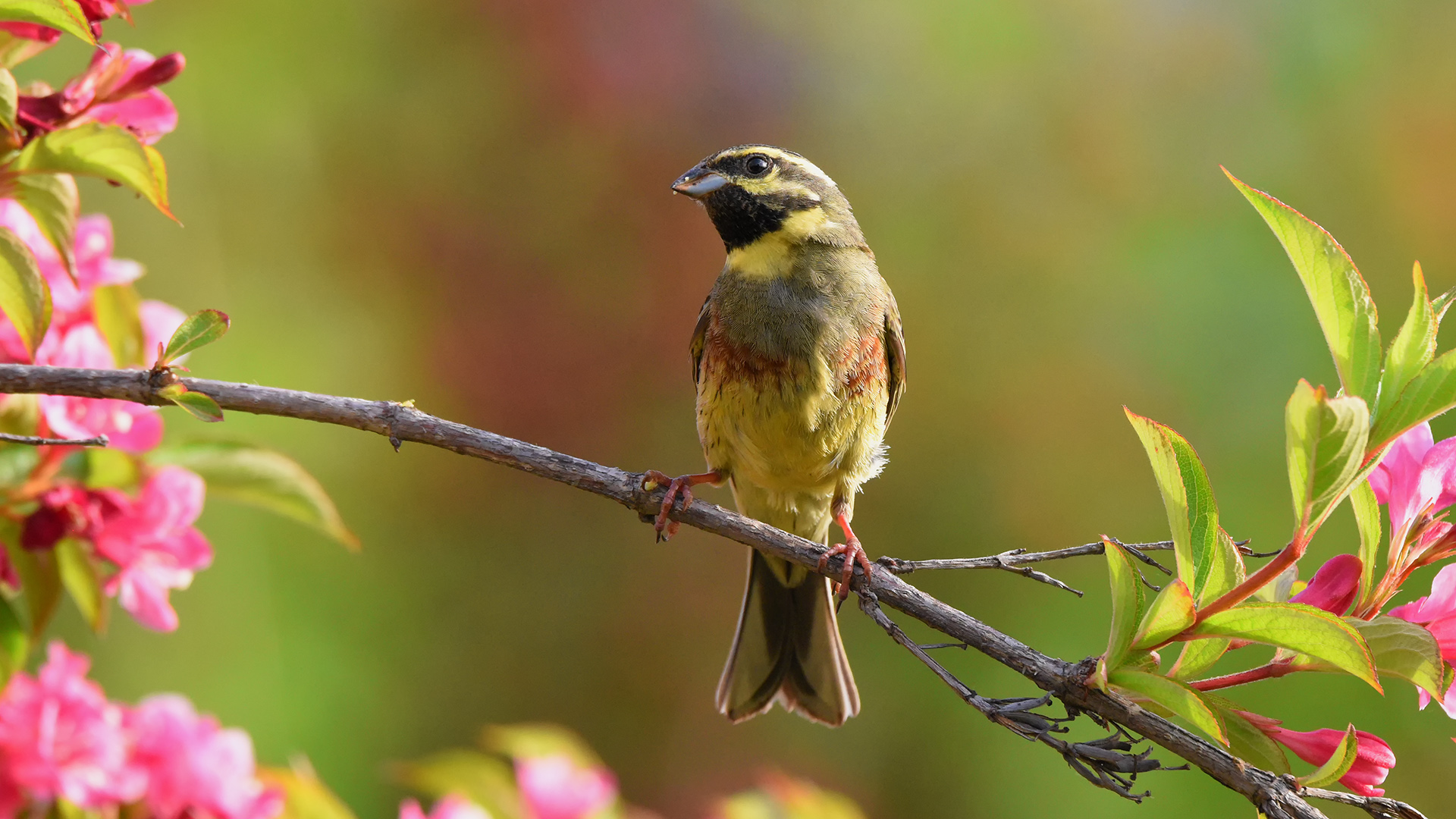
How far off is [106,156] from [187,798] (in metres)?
1.00

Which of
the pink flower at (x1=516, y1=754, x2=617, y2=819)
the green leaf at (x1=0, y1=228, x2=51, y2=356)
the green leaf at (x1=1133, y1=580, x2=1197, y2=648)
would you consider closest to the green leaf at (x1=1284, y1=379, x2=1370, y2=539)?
the green leaf at (x1=1133, y1=580, x2=1197, y2=648)

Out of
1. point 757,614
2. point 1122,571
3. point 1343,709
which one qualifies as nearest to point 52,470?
point 1122,571

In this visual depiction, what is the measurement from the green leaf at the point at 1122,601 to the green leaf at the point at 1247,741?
0.44 ft

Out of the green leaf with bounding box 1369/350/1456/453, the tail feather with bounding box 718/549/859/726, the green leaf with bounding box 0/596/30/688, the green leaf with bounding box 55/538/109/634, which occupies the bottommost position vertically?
the tail feather with bounding box 718/549/859/726

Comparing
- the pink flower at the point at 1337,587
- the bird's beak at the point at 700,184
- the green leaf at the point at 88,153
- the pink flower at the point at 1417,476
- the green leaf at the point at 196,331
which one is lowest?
the pink flower at the point at 1337,587

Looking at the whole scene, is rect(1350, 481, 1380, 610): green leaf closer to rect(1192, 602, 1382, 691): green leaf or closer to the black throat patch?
rect(1192, 602, 1382, 691): green leaf

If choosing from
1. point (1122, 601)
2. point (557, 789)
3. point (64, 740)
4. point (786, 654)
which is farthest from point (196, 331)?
point (786, 654)

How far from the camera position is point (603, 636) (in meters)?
5.50

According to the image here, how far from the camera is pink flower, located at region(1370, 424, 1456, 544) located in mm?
1422

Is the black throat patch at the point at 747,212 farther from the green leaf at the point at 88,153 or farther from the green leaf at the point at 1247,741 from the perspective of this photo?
the green leaf at the point at 1247,741

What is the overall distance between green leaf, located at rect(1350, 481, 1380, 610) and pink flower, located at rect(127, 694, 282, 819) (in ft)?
5.30

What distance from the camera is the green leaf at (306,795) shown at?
5.75ft

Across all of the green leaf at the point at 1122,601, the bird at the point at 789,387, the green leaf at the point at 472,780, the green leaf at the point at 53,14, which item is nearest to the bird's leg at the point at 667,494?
the bird at the point at 789,387

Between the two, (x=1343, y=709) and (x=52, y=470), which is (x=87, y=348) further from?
(x=1343, y=709)
